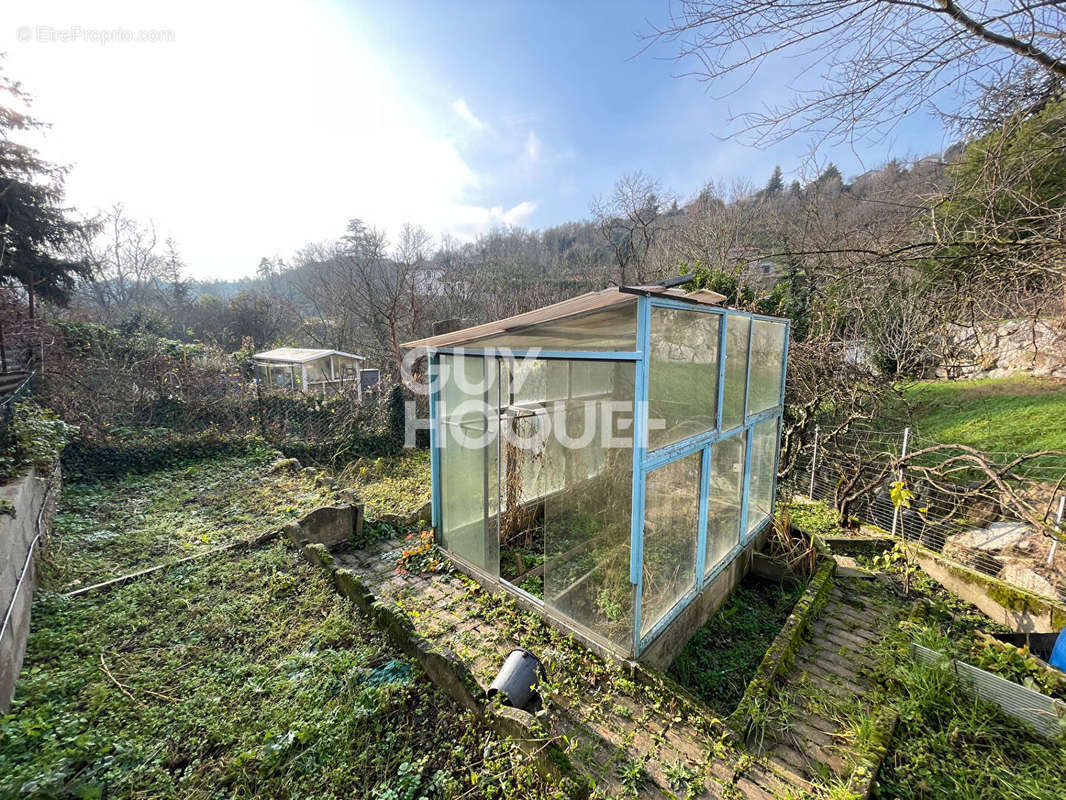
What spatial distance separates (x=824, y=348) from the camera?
695 cm

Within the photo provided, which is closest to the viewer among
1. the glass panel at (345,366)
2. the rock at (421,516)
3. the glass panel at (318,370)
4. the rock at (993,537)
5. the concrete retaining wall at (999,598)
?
the concrete retaining wall at (999,598)

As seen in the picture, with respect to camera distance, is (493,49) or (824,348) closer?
(493,49)

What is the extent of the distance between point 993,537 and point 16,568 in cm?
994

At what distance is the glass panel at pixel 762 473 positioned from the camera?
4848 mm

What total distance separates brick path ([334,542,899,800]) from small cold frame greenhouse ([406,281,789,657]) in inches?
10.5

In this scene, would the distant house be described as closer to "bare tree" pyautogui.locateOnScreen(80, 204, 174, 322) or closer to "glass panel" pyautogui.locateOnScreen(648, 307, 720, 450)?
"glass panel" pyautogui.locateOnScreen(648, 307, 720, 450)

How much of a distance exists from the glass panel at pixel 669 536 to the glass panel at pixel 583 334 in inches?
40.7

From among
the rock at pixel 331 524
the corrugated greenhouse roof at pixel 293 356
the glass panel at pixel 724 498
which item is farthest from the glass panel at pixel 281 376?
the glass panel at pixel 724 498

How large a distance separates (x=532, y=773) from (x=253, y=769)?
164 cm

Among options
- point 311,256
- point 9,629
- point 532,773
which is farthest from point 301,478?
point 311,256

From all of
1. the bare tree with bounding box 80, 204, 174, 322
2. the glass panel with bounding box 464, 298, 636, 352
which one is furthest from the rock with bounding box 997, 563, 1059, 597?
the bare tree with bounding box 80, 204, 174, 322

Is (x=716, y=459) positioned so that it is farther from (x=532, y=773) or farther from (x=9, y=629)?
(x=9, y=629)

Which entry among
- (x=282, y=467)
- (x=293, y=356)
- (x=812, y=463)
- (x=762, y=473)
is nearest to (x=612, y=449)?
(x=762, y=473)

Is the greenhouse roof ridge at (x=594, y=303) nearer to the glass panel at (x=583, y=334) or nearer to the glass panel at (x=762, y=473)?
the glass panel at (x=583, y=334)
